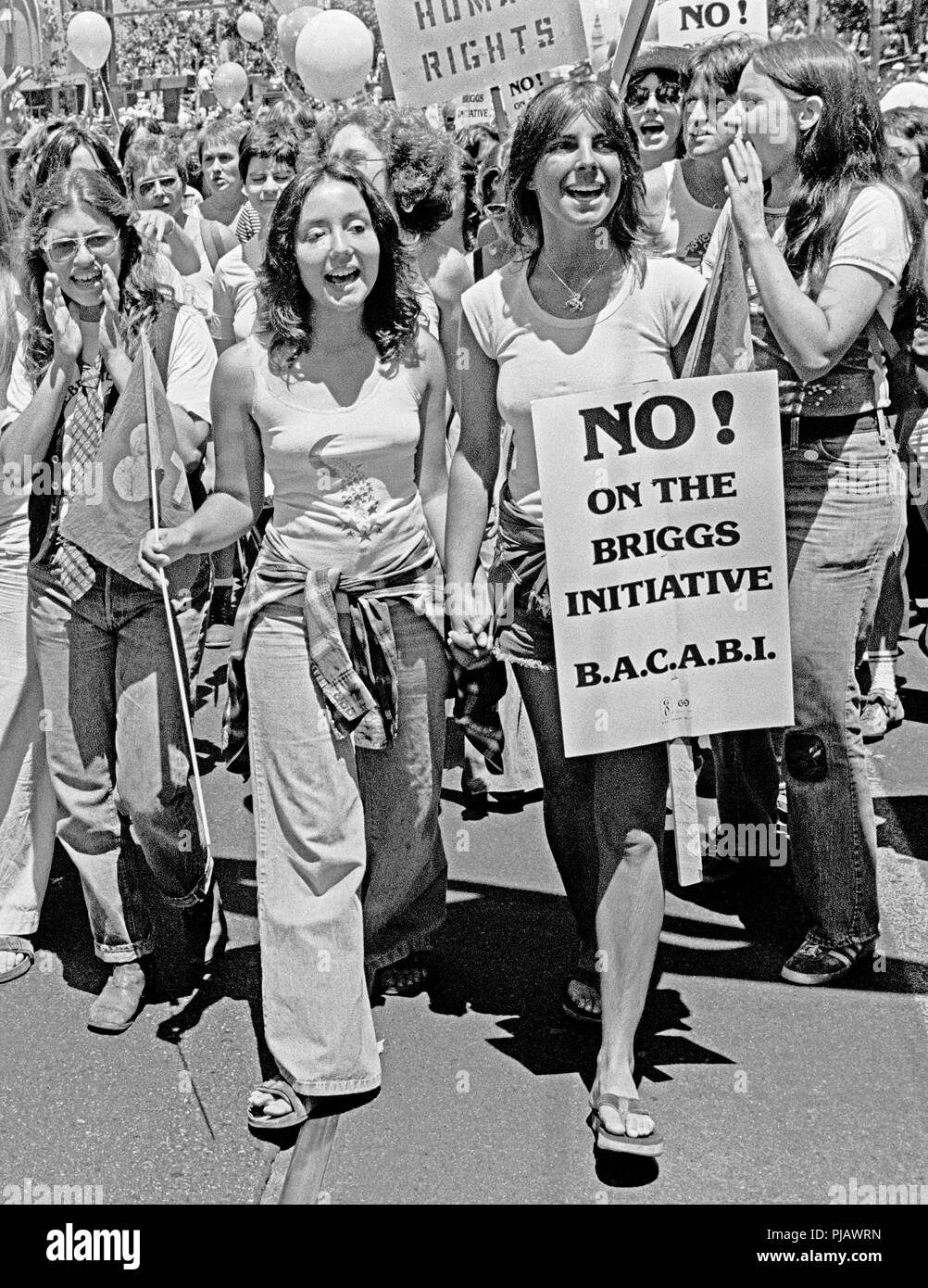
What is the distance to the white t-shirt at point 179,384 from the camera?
12.9 ft

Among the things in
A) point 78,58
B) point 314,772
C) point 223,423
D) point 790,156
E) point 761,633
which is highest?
point 78,58

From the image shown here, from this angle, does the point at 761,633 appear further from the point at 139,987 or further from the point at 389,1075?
the point at 139,987

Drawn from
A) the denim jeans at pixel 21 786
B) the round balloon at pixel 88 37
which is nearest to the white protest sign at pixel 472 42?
the denim jeans at pixel 21 786

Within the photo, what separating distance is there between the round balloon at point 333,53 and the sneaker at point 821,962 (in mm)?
5362

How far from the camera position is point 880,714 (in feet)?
19.1

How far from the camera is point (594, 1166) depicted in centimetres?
316

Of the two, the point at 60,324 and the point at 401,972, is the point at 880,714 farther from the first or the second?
the point at 60,324

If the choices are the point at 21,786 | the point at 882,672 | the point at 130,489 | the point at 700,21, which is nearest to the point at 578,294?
the point at 130,489

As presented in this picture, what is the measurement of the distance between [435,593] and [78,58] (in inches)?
440

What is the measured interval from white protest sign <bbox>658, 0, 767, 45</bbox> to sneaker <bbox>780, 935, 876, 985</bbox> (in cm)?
485

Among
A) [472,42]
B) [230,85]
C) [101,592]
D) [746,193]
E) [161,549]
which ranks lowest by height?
[101,592]

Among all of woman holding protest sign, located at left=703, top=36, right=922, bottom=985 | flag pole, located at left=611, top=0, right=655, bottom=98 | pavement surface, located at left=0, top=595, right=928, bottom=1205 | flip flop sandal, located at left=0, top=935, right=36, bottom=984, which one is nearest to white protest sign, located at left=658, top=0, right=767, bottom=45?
flag pole, located at left=611, top=0, right=655, bottom=98

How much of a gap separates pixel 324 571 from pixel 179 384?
752 mm
